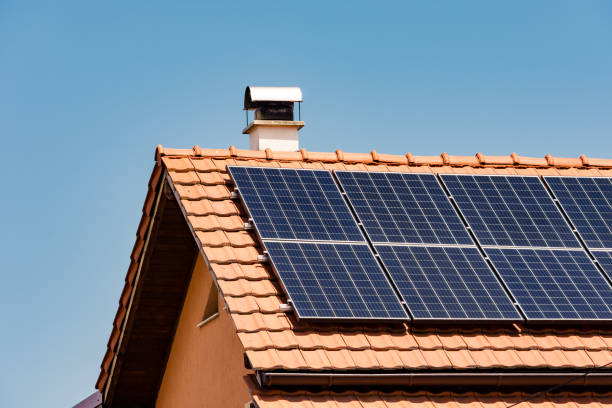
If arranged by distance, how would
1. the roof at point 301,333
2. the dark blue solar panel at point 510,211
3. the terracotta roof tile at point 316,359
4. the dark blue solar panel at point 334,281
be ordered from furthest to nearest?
1. the dark blue solar panel at point 510,211
2. the dark blue solar panel at point 334,281
3. the roof at point 301,333
4. the terracotta roof tile at point 316,359

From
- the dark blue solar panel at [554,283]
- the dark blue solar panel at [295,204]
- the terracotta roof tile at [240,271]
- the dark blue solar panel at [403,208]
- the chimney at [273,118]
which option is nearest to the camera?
the terracotta roof tile at [240,271]

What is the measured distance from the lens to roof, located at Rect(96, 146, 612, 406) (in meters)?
12.6

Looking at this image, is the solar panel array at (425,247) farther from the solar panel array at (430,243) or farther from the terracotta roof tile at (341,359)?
the terracotta roof tile at (341,359)

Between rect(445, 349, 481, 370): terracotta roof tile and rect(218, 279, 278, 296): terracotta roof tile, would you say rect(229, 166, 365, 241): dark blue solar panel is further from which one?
rect(445, 349, 481, 370): terracotta roof tile

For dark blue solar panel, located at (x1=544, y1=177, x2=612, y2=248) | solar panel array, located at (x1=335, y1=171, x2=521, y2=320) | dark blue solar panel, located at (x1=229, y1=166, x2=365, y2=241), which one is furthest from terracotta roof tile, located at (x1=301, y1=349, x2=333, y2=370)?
dark blue solar panel, located at (x1=544, y1=177, x2=612, y2=248)

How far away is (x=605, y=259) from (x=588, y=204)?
128 centimetres

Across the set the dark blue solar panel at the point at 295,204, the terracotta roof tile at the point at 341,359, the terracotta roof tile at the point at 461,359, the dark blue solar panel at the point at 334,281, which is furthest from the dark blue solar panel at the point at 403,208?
the terracotta roof tile at the point at 341,359

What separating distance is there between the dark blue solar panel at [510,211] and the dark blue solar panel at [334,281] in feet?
6.14

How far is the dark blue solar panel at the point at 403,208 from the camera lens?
574 inches

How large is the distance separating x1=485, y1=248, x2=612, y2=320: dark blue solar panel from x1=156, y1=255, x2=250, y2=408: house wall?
11.7 ft

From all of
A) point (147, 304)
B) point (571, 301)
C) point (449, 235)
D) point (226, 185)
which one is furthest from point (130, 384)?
point (571, 301)

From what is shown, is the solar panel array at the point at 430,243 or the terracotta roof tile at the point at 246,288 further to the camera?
the solar panel array at the point at 430,243

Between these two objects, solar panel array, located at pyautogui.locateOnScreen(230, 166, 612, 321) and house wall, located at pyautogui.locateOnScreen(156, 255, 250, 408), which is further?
house wall, located at pyautogui.locateOnScreen(156, 255, 250, 408)

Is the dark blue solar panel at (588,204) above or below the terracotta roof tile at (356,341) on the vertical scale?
above
